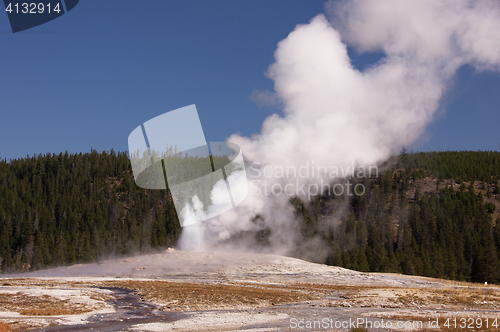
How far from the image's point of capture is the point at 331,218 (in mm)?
118250

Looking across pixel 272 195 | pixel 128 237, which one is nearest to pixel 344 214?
pixel 272 195

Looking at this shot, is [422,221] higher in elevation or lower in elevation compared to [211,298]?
higher

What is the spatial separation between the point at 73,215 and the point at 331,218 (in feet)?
242

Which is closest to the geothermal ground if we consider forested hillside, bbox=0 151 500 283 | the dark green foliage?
forested hillside, bbox=0 151 500 283

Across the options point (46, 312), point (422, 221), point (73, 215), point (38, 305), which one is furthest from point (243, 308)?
point (73, 215)

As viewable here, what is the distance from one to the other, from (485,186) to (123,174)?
140633 mm

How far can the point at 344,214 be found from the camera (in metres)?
125

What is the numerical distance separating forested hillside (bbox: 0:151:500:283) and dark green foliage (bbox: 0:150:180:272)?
30cm

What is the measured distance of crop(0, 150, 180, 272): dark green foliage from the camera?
93.1 meters

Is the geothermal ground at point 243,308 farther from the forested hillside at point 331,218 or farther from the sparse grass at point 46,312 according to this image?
the forested hillside at point 331,218

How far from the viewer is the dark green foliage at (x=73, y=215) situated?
93.1 meters

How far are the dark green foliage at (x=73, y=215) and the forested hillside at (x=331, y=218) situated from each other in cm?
30

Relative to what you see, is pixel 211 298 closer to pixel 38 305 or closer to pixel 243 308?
pixel 243 308

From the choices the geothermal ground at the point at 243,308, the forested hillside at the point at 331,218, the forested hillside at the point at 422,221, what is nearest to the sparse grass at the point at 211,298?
the geothermal ground at the point at 243,308
